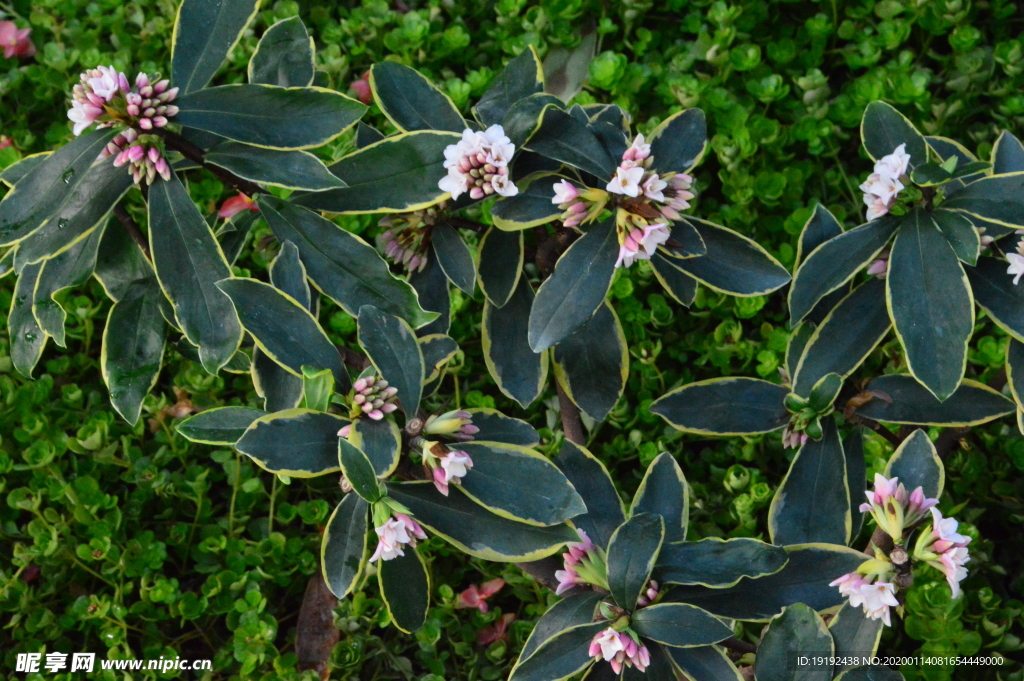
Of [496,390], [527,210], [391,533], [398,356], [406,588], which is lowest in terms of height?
[496,390]

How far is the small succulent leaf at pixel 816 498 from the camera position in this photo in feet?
4.07

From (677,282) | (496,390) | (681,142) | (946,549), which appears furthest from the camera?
(496,390)

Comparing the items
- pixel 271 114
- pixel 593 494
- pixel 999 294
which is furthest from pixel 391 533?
pixel 999 294

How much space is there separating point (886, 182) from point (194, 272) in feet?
3.11

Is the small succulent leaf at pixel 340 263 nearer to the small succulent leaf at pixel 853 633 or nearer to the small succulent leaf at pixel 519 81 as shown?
the small succulent leaf at pixel 519 81

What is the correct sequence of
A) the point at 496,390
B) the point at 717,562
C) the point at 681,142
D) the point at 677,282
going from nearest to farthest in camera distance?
the point at 717,562, the point at 681,142, the point at 677,282, the point at 496,390

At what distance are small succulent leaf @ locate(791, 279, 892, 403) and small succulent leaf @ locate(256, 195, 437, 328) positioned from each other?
59 centimetres

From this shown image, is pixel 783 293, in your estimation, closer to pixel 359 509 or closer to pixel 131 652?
pixel 359 509

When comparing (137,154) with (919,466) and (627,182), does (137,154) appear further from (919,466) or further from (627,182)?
(919,466)

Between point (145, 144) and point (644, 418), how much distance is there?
97 centimetres

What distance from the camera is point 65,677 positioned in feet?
4.72

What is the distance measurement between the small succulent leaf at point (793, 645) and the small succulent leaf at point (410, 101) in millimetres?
794

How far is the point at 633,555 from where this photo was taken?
1.04 meters

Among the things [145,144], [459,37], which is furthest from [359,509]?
[459,37]
